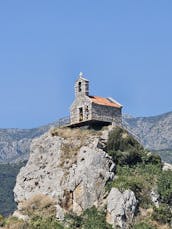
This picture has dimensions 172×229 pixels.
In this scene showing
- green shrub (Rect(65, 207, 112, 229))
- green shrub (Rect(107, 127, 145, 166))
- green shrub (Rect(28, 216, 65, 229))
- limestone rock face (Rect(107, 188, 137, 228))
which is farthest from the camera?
green shrub (Rect(107, 127, 145, 166))

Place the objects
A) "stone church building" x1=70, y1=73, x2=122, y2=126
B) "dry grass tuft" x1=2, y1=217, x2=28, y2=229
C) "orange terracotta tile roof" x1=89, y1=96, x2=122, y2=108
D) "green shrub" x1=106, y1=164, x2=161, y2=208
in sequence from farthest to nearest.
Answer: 1. "orange terracotta tile roof" x1=89, y1=96, x2=122, y2=108
2. "stone church building" x1=70, y1=73, x2=122, y2=126
3. "green shrub" x1=106, y1=164, x2=161, y2=208
4. "dry grass tuft" x1=2, y1=217, x2=28, y2=229

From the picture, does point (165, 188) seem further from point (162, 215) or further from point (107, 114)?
point (107, 114)

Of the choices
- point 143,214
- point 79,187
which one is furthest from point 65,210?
point 143,214

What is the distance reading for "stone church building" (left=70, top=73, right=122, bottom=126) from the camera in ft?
284

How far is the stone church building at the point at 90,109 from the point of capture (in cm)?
Answer: 8662

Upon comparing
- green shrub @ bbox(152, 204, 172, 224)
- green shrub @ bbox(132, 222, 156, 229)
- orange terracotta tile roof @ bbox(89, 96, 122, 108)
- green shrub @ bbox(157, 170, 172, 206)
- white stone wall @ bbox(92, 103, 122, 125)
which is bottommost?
green shrub @ bbox(132, 222, 156, 229)

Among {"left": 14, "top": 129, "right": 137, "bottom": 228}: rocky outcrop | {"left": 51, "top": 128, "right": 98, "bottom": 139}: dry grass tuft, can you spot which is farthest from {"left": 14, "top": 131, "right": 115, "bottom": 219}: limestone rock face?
{"left": 51, "top": 128, "right": 98, "bottom": 139}: dry grass tuft

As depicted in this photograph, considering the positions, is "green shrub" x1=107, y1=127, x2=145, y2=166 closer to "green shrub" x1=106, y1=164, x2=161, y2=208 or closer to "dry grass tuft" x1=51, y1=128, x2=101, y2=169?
"green shrub" x1=106, y1=164, x2=161, y2=208

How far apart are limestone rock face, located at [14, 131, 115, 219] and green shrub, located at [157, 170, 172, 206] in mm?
5571

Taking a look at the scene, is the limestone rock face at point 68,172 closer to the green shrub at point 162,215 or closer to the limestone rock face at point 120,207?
the limestone rock face at point 120,207

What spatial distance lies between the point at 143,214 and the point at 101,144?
A: 9.67 m

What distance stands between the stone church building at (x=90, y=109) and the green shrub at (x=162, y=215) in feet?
43.6

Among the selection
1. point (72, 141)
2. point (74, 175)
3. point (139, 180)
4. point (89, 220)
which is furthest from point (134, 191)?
point (72, 141)

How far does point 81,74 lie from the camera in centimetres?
9000
